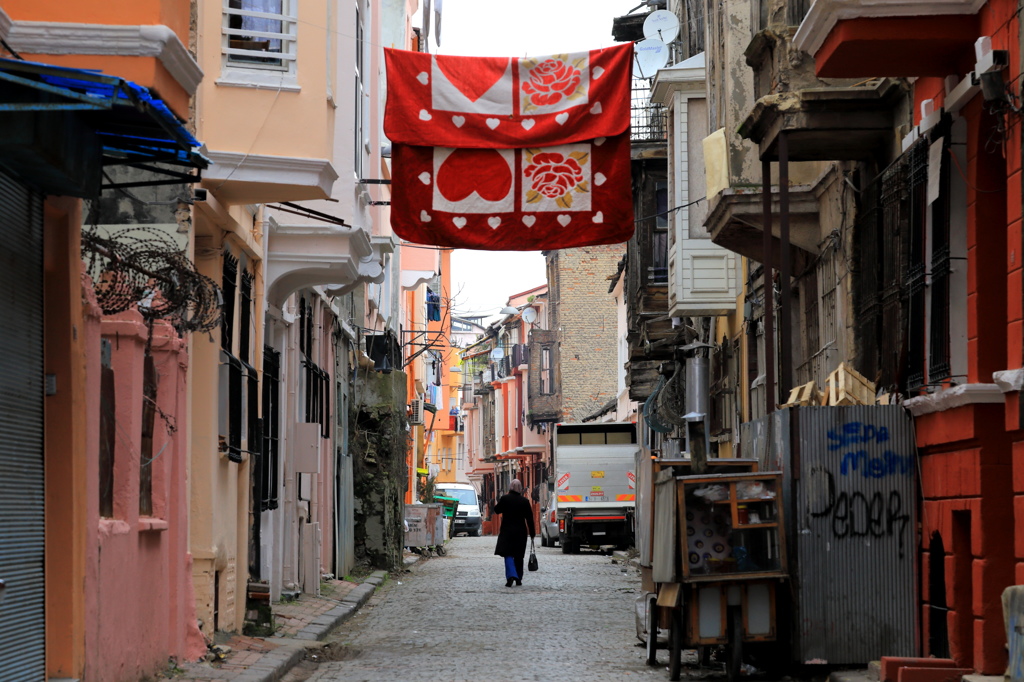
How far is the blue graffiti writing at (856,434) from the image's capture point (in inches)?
475

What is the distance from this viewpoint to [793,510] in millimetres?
12227

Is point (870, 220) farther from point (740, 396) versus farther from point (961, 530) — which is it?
point (740, 396)

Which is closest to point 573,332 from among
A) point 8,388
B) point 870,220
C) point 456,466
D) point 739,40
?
point 456,466

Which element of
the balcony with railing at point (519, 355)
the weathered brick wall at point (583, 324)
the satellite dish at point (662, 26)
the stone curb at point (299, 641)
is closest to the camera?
the stone curb at point (299, 641)

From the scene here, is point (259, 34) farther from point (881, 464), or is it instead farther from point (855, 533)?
point (855, 533)

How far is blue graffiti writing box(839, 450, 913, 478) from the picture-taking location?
474 inches

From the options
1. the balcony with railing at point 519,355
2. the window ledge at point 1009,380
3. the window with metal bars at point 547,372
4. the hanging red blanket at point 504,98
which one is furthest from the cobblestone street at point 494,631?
the balcony with railing at point 519,355

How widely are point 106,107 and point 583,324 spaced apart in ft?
210

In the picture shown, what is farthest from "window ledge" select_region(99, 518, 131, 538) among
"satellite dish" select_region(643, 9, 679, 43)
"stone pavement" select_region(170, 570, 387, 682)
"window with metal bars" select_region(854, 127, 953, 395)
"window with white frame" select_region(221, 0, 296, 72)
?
"satellite dish" select_region(643, 9, 679, 43)

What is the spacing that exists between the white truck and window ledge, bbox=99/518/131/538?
29.1 metres

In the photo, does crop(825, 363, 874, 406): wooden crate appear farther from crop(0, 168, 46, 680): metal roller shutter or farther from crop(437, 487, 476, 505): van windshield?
crop(437, 487, 476, 505): van windshield

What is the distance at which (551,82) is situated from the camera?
1490 centimetres

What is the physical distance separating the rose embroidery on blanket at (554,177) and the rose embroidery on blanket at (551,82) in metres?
0.58

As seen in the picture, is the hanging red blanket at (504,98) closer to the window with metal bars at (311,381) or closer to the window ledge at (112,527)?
the window ledge at (112,527)
